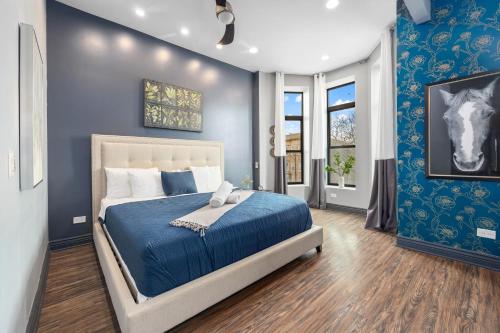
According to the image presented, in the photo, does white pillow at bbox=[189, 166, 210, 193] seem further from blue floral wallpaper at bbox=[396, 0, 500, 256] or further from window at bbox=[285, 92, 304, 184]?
blue floral wallpaper at bbox=[396, 0, 500, 256]

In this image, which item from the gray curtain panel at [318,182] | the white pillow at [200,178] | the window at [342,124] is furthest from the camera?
the gray curtain panel at [318,182]

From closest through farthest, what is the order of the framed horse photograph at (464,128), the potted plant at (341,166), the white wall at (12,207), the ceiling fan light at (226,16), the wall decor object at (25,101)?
the white wall at (12,207)
the wall decor object at (25,101)
the ceiling fan light at (226,16)
the framed horse photograph at (464,128)
the potted plant at (341,166)

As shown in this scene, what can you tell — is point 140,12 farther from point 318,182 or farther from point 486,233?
point 486,233

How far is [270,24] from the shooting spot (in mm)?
3135

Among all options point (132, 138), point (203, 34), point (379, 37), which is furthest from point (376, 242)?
point (203, 34)

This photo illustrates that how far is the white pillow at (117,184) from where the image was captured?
2822 mm

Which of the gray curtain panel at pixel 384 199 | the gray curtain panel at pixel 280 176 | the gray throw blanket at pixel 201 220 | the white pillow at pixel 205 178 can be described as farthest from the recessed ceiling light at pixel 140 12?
the gray curtain panel at pixel 384 199

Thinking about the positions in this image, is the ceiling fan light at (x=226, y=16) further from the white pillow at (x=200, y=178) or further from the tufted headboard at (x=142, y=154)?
the white pillow at (x=200, y=178)

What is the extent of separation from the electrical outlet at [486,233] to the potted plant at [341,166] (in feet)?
7.44

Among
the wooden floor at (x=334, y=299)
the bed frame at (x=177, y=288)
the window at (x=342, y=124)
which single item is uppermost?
the window at (x=342, y=124)

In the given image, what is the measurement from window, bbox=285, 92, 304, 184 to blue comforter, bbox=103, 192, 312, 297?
9.41 feet

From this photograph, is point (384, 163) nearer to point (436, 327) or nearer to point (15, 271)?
point (436, 327)

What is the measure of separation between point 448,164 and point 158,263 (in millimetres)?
3030

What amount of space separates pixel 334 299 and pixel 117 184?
2.78 meters
